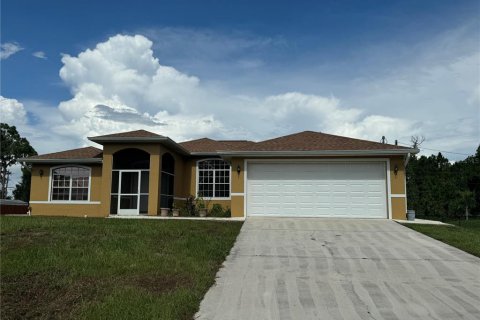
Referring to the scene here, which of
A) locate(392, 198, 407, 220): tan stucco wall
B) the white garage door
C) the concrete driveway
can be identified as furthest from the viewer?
the white garage door

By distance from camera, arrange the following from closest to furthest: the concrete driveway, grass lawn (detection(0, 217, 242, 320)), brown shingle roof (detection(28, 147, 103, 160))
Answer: grass lawn (detection(0, 217, 242, 320)) → the concrete driveway → brown shingle roof (detection(28, 147, 103, 160))

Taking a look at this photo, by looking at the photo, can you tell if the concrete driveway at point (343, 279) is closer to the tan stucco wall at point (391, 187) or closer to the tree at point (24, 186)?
the tan stucco wall at point (391, 187)

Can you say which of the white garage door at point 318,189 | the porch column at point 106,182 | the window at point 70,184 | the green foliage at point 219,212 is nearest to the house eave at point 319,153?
the white garage door at point 318,189

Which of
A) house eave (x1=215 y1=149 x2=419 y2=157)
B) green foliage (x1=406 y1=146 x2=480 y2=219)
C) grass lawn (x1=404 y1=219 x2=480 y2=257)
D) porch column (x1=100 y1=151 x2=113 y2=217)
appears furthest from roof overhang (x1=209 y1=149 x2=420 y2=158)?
green foliage (x1=406 y1=146 x2=480 y2=219)

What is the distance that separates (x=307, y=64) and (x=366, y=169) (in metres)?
4.81

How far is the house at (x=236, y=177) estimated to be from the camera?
16703 mm

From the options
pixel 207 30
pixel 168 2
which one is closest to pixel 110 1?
pixel 168 2

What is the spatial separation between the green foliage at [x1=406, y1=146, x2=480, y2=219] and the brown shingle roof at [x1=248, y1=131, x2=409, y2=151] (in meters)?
16.0

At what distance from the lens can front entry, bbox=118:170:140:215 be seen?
19.3 m

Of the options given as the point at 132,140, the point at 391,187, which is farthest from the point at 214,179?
the point at 391,187

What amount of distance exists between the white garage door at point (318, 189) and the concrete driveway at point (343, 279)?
405 cm

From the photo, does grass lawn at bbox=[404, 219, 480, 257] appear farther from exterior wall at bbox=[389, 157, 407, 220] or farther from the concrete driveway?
exterior wall at bbox=[389, 157, 407, 220]

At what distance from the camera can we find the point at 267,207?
56.0 feet

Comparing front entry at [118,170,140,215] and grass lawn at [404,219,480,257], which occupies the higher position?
front entry at [118,170,140,215]
